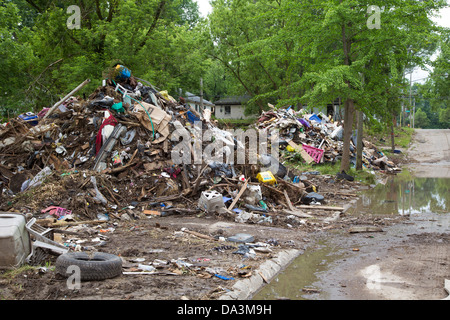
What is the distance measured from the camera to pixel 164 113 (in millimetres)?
11797

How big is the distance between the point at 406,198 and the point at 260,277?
9.85m

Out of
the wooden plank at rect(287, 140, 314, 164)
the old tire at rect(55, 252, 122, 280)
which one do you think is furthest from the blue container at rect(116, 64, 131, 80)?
the wooden plank at rect(287, 140, 314, 164)

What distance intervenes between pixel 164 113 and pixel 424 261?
26.0 ft

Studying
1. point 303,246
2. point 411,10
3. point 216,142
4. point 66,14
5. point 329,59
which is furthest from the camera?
point 66,14

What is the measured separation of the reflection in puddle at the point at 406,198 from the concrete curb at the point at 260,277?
17.2ft

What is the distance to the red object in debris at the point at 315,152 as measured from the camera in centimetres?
2006

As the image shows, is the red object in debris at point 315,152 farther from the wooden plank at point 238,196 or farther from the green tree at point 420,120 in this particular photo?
the green tree at point 420,120

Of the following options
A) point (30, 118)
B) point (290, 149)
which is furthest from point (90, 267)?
point (290, 149)

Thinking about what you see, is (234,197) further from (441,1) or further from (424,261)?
(441,1)

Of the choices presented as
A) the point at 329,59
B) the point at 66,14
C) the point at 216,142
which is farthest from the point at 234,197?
the point at 66,14

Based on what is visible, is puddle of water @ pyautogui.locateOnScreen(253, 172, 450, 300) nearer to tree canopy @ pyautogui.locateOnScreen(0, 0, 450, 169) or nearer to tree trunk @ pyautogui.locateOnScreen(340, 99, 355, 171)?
tree trunk @ pyautogui.locateOnScreen(340, 99, 355, 171)

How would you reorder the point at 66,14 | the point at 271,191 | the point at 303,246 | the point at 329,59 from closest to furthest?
the point at 303,246, the point at 271,191, the point at 329,59, the point at 66,14

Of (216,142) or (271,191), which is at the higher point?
(216,142)

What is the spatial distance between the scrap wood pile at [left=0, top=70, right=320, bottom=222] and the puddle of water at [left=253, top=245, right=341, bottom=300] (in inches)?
99.7
